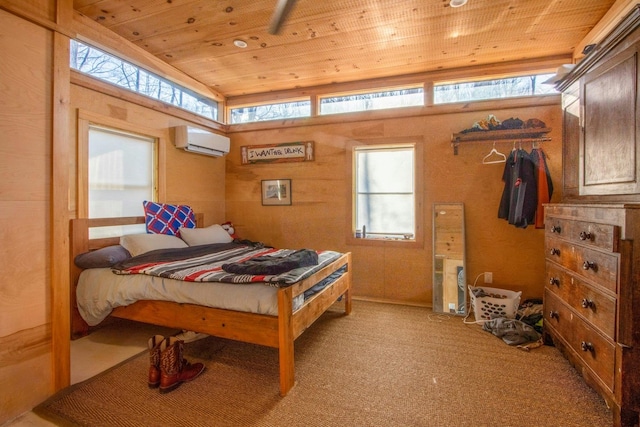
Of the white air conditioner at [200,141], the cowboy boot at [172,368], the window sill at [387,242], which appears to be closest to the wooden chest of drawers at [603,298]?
the window sill at [387,242]

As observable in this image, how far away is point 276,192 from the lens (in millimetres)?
4086

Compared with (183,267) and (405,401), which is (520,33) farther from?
(183,267)

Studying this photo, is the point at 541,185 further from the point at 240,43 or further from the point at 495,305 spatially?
the point at 240,43

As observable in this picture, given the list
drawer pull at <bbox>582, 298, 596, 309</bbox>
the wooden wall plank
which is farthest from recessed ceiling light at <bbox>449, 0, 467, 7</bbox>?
the wooden wall plank

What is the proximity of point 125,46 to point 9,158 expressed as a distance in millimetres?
1904

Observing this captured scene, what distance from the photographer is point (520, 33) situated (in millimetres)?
2689

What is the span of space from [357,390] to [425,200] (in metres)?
2.27

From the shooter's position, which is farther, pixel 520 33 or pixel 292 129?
pixel 292 129

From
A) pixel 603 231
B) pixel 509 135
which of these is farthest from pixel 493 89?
pixel 603 231

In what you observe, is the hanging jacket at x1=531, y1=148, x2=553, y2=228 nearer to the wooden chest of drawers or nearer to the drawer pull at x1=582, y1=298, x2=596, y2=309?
the wooden chest of drawers

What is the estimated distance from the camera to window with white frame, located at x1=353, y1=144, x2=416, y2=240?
11.8 ft

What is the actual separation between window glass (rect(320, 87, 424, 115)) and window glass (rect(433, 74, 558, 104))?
0.78ft

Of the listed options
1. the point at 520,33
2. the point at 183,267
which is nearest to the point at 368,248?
the point at 183,267

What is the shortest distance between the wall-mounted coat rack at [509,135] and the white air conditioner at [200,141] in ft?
9.68
